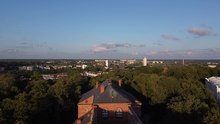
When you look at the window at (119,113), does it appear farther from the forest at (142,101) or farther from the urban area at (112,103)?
the forest at (142,101)

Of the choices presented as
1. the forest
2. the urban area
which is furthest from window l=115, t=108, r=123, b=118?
the forest

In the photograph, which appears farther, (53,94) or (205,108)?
(53,94)

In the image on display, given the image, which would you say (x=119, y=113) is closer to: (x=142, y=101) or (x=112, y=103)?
(x=112, y=103)

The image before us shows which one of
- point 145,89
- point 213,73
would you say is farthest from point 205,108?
point 213,73

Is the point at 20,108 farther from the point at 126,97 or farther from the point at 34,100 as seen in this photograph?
the point at 126,97

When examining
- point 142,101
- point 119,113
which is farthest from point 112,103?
point 142,101

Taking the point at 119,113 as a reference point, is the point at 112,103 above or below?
above

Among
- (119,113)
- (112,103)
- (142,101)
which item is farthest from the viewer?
(142,101)

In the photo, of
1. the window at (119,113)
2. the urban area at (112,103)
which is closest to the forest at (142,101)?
the urban area at (112,103)

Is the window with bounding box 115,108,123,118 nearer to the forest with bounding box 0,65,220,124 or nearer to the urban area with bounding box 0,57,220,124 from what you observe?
the urban area with bounding box 0,57,220,124

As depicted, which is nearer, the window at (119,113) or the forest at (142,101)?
the forest at (142,101)

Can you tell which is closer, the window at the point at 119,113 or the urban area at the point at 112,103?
the urban area at the point at 112,103
